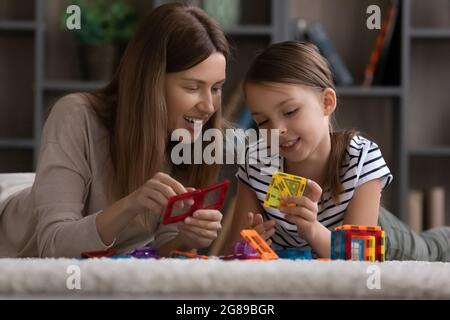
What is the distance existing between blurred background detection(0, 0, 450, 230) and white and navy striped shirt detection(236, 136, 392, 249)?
1217mm

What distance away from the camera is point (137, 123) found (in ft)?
4.64

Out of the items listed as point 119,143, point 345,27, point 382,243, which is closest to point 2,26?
point 345,27

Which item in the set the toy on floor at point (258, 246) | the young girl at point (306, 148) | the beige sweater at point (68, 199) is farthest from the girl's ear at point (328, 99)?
the toy on floor at point (258, 246)

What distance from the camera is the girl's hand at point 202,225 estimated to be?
1179 mm

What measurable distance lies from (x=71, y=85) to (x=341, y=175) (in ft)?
5.63

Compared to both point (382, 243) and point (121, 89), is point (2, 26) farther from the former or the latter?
point (382, 243)

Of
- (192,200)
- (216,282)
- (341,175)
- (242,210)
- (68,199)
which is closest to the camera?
(216,282)

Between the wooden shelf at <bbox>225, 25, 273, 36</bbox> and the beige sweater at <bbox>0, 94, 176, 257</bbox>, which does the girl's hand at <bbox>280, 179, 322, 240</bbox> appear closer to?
the beige sweater at <bbox>0, 94, 176, 257</bbox>

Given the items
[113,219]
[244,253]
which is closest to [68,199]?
[113,219]

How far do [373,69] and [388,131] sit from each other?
0.29 meters

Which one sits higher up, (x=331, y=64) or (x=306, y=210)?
(x=331, y=64)

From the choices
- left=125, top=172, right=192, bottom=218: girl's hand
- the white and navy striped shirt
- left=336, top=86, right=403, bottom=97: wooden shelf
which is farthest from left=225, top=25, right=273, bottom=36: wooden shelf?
left=125, top=172, right=192, bottom=218: girl's hand

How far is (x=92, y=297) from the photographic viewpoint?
69 cm

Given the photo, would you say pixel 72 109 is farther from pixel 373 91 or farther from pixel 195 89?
pixel 373 91
